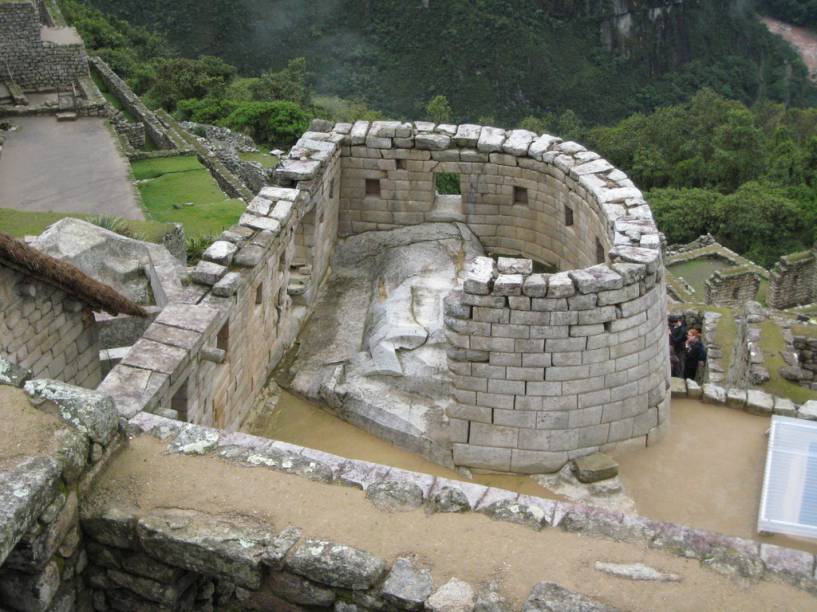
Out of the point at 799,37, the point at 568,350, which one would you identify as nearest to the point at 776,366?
the point at 568,350

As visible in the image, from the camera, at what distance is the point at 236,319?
862 cm

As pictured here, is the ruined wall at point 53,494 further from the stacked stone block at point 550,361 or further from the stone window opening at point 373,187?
the stone window opening at point 373,187

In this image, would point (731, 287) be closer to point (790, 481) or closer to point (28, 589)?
point (790, 481)

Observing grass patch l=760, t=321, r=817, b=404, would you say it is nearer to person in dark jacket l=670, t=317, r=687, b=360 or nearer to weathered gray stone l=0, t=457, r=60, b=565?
person in dark jacket l=670, t=317, r=687, b=360

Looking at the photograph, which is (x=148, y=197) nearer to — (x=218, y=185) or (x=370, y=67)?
(x=218, y=185)

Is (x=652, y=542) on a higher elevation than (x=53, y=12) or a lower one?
higher

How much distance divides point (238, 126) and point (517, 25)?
57.4 meters

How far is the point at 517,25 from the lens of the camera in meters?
84.7

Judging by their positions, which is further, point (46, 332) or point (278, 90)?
point (278, 90)

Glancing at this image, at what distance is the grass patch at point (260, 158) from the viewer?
28.0 m

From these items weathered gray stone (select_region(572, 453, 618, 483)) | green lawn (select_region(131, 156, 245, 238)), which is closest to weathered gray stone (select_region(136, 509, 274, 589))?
weathered gray stone (select_region(572, 453, 618, 483))

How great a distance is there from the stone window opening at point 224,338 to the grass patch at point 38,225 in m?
7.99

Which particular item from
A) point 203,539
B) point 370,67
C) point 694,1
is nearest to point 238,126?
point 203,539

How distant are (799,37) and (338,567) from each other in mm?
108513
